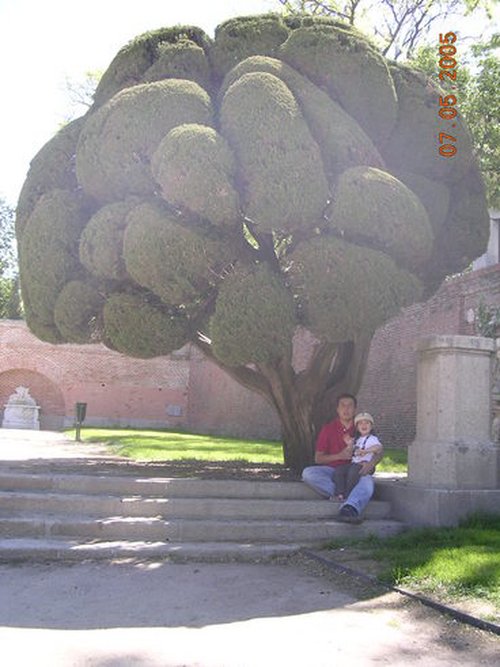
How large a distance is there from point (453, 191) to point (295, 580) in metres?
5.22

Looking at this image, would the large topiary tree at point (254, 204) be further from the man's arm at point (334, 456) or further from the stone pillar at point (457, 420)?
the man's arm at point (334, 456)

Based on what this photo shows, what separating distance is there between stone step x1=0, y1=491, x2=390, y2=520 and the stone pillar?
707mm

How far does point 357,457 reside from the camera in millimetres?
6160

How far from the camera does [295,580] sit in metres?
4.54

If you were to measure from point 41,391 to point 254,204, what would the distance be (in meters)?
23.6

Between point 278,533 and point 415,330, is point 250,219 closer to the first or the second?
point 278,533

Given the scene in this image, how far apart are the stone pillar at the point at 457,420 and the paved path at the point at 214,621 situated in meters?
1.63

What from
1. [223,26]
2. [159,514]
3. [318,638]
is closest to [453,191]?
[223,26]

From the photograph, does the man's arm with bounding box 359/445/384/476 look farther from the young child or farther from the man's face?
the man's face

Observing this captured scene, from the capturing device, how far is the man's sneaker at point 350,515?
5648mm

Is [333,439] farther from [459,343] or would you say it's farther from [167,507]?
[167,507]

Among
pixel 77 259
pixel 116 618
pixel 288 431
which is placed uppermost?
pixel 77 259

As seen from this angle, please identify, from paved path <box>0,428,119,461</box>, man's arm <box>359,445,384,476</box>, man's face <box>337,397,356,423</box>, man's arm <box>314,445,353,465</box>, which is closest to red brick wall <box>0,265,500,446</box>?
paved path <box>0,428,119,461</box>

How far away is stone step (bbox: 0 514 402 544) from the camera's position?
540 cm
